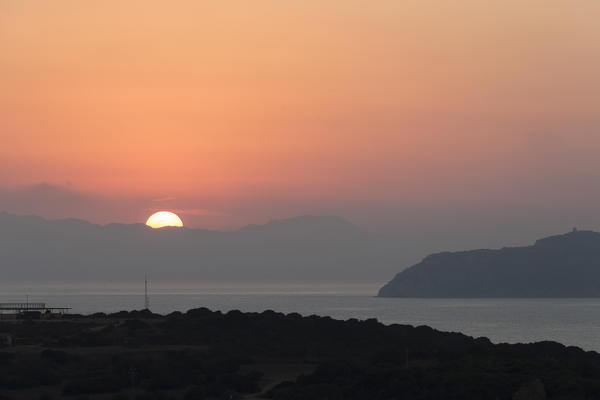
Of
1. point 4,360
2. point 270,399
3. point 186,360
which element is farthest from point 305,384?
point 4,360

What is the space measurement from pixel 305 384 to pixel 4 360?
1835 cm

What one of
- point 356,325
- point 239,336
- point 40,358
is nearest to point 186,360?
point 40,358

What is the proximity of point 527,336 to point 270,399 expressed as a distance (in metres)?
102

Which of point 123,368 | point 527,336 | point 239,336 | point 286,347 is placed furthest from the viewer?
point 527,336

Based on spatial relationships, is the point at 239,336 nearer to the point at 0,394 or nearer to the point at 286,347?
the point at 286,347

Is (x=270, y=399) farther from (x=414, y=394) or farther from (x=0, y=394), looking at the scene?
(x=0, y=394)

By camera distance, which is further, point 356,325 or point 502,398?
point 356,325

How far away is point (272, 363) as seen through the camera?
2386 inches

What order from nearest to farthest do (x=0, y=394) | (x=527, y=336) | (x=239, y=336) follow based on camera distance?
(x=0, y=394) < (x=239, y=336) < (x=527, y=336)

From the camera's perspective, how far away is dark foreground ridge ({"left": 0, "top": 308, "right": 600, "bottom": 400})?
46.6 m

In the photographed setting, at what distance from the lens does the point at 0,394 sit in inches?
1889

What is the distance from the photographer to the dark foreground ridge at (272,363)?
4659cm

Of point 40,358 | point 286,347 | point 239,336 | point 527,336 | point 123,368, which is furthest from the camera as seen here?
point 527,336

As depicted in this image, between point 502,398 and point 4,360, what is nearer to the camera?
point 502,398
